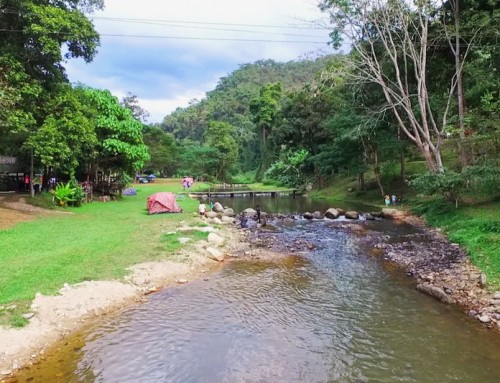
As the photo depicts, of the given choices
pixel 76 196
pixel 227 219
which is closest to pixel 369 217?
pixel 227 219

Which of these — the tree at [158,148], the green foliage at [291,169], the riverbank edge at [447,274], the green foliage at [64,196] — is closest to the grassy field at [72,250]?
the green foliage at [64,196]

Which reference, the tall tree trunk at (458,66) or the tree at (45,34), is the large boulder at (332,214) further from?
the tree at (45,34)

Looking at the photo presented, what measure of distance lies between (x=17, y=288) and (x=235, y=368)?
5.59 m

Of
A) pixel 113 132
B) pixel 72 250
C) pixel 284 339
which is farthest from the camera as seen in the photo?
pixel 113 132

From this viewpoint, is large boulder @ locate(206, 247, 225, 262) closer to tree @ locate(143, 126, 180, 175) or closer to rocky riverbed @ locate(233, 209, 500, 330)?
rocky riverbed @ locate(233, 209, 500, 330)

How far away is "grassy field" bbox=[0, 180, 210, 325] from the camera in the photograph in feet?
30.4

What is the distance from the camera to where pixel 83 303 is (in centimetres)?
908

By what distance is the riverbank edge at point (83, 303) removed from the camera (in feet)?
23.1

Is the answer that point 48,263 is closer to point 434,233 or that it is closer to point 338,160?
point 434,233

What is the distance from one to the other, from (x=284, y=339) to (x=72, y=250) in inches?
313

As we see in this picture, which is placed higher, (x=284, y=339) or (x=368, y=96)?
(x=368, y=96)

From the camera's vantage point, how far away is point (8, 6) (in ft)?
60.2

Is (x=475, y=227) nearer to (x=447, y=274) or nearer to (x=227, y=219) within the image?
(x=447, y=274)

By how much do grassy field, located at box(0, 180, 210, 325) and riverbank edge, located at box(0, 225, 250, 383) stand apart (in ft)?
1.11
